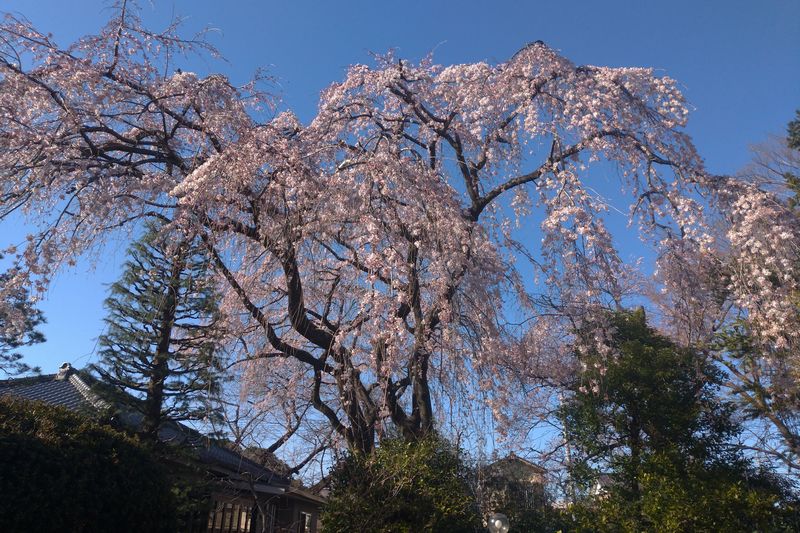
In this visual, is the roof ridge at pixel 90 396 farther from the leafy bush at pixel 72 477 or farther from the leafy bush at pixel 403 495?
the leafy bush at pixel 403 495

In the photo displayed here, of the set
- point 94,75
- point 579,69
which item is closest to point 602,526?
point 579,69

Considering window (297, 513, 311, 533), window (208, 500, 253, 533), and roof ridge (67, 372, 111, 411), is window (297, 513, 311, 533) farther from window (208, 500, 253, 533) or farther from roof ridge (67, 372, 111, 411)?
roof ridge (67, 372, 111, 411)

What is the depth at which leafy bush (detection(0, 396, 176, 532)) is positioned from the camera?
4738 millimetres

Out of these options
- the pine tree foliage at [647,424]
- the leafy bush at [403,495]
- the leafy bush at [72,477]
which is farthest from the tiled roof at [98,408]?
the pine tree foliage at [647,424]

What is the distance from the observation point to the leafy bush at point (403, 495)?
5.47 m

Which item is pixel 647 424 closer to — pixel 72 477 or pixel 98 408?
pixel 72 477

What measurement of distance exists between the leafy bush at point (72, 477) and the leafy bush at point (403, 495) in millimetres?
1890

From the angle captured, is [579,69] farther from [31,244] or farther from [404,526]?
[31,244]

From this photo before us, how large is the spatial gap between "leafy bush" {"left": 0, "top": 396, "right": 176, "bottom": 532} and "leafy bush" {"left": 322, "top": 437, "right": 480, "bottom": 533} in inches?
74.4

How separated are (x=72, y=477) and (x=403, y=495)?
2.96 metres

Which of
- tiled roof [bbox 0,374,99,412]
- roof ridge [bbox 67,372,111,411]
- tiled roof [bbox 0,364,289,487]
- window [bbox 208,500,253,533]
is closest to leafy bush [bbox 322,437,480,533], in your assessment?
tiled roof [bbox 0,364,289,487]

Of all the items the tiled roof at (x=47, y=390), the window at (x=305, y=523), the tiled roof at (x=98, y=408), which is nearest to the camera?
the tiled roof at (x=98, y=408)

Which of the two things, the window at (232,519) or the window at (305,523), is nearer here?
the window at (232,519)

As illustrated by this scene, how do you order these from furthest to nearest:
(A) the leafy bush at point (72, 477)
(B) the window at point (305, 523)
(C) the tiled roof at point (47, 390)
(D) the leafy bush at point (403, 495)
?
(B) the window at point (305, 523), (C) the tiled roof at point (47, 390), (D) the leafy bush at point (403, 495), (A) the leafy bush at point (72, 477)
